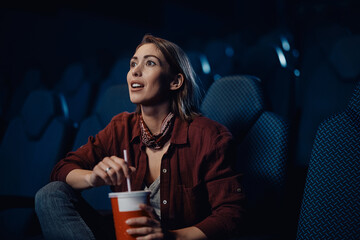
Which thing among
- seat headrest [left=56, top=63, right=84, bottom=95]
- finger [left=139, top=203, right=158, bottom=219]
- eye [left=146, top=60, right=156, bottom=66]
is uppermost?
seat headrest [left=56, top=63, right=84, bottom=95]

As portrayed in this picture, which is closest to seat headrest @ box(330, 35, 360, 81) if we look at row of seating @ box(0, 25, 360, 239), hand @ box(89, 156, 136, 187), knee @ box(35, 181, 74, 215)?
row of seating @ box(0, 25, 360, 239)

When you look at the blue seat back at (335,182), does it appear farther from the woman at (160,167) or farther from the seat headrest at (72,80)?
the seat headrest at (72,80)

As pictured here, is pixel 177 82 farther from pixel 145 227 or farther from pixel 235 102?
pixel 145 227

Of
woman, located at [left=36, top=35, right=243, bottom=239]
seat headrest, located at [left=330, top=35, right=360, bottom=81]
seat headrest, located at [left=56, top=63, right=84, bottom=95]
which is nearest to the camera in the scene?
woman, located at [left=36, top=35, right=243, bottom=239]

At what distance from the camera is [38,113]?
1.58m

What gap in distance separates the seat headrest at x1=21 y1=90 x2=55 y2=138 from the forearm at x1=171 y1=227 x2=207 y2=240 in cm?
99

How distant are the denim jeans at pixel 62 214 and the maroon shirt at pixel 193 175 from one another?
0.37ft

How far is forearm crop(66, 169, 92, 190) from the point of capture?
832 mm

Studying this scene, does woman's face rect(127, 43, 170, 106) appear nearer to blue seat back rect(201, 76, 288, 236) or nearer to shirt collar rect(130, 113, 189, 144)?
shirt collar rect(130, 113, 189, 144)

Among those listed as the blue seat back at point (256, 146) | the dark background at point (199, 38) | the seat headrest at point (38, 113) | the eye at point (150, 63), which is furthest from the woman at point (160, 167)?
the seat headrest at point (38, 113)

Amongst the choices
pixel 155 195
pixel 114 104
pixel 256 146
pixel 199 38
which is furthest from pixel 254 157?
pixel 199 38

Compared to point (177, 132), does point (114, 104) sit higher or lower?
higher

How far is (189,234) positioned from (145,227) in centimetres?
13

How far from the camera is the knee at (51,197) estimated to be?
77cm
